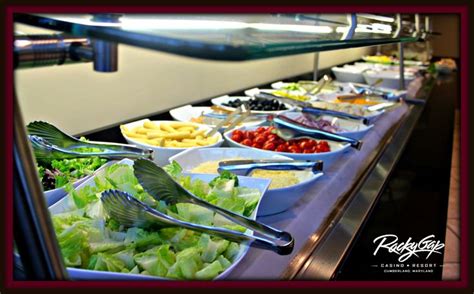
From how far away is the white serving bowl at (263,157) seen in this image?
3.46ft

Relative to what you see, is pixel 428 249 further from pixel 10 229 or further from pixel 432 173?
pixel 432 173

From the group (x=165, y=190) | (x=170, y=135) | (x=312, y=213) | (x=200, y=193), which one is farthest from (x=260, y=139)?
(x=165, y=190)

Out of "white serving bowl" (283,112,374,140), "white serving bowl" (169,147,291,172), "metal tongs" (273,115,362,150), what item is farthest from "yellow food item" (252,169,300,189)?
"white serving bowl" (283,112,374,140)

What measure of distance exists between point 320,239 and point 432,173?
126cm

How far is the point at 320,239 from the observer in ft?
3.31

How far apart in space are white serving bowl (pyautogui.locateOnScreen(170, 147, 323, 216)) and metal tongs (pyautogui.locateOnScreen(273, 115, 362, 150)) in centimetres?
21

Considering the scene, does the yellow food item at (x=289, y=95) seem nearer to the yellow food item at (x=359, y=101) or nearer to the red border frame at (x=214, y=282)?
the yellow food item at (x=359, y=101)

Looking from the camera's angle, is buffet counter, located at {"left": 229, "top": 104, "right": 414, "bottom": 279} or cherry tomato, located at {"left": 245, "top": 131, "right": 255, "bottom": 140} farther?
cherry tomato, located at {"left": 245, "top": 131, "right": 255, "bottom": 140}

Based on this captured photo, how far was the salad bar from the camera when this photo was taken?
2.45 feet

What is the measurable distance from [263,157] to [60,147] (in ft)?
1.64

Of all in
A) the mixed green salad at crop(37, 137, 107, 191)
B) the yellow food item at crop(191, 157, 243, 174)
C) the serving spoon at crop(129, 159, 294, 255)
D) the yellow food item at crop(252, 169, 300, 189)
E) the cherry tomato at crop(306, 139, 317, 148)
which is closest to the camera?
the serving spoon at crop(129, 159, 294, 255)

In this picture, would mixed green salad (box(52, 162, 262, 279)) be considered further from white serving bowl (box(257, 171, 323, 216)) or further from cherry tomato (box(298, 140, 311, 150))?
cherry tomato (box(298, 140, 311, 150))

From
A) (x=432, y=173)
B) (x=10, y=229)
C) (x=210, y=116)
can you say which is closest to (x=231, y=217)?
(x=10, y=229)

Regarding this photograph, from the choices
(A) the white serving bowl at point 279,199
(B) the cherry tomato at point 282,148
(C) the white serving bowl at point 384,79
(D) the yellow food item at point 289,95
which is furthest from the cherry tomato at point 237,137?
(C) the white serving bowl at point 384,79
